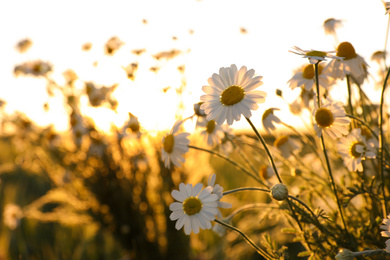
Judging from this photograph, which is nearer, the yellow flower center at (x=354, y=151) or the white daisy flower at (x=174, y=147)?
the yellow flower center at (x=354, y=151)

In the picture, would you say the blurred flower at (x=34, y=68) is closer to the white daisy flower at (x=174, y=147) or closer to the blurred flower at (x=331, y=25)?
the white daisy flower at (x=174, y=147)

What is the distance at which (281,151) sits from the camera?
104 centimetres

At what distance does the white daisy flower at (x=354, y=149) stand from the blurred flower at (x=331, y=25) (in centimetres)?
38

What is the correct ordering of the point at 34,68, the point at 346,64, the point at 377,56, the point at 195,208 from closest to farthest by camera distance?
the point at 195,208 → the point at 346,64 → the point at 377,56 → the point at 34,68

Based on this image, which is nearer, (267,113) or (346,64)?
(346,64)

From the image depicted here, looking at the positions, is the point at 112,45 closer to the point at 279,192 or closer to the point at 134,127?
the point at 134,127

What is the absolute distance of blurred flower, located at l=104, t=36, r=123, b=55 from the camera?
190cm

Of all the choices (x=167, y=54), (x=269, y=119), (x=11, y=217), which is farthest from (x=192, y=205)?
(x=11, y=217)

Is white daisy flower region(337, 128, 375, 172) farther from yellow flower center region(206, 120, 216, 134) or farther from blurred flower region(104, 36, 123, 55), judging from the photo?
blurred flower region(104, 36, 123, 55)

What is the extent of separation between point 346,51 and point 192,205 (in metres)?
0.51

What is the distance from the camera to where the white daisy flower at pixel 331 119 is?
726 mm

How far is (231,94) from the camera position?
70 cm

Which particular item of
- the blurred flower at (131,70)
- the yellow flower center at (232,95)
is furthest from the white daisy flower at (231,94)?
the blurred flower at (131,70)

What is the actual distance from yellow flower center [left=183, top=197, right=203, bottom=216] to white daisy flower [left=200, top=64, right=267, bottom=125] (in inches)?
6.5
